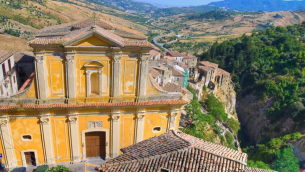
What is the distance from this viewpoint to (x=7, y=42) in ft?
152

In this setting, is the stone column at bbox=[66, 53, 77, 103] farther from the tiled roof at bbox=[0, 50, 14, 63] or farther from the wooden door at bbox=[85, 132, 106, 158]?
the tiled roof at bbox=[0, 50, 14, 63]

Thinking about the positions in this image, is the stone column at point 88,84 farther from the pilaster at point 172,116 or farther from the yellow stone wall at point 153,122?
the pilaster at point 172,116

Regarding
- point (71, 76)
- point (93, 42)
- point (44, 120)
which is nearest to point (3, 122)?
point (44, 120)

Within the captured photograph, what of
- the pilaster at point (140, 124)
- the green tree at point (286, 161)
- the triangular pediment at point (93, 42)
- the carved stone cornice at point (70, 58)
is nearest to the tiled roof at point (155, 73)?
the pilaster at point (140, 124)

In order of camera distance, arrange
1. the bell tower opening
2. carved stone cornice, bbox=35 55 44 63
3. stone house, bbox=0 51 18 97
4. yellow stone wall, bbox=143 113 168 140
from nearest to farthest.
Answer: carved stone cornice, bbox=35 55 44 63, the bell tower opening, yellow stone wall, bbox=143 113 168 140, stone house, bbox=0 51 18 97

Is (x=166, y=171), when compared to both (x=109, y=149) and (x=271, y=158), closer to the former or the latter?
(x=109, y=149)

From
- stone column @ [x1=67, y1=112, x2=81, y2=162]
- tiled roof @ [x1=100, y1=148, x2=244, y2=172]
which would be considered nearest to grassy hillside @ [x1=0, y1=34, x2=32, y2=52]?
stone column @ [x1=67, y1=112, x2=81, y2=162]

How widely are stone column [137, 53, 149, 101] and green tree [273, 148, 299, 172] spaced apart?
29832mm

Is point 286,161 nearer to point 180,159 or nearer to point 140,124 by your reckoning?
point 140,124

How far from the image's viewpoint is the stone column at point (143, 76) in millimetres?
17938

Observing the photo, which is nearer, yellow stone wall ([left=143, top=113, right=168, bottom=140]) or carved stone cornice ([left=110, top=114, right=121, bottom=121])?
carved stone cornice ([left=110, top=114, right=121, bottom=121])

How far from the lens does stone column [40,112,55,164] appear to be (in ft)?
57.6

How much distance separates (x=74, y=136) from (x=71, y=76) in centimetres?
493

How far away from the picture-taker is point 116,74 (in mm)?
17828
